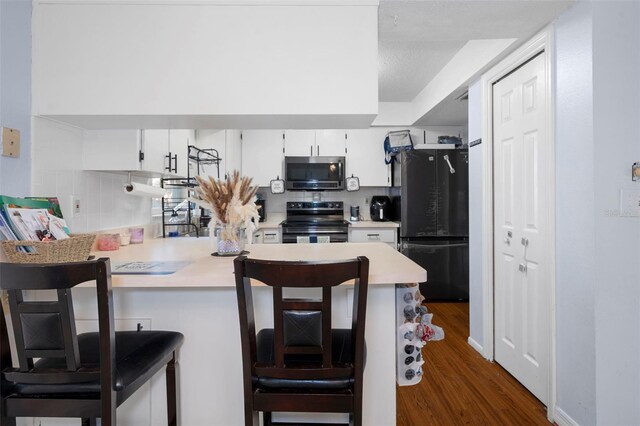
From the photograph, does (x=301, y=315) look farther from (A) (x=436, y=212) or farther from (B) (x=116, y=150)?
(A) (x=436, y=212)

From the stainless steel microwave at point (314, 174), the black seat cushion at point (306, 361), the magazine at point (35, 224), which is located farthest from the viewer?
the stainless steel microwave at point (314, 174)

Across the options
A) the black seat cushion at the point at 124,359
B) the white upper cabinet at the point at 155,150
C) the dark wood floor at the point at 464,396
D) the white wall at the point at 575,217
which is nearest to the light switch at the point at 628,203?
the white wall at the point at 575,217

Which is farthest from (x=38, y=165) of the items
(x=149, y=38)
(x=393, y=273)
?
(x=393, y=273)

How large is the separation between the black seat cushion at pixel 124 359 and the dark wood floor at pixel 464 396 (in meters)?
1.32

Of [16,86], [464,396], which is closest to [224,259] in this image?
[16,86]

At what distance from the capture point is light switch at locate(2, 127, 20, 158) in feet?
4.63

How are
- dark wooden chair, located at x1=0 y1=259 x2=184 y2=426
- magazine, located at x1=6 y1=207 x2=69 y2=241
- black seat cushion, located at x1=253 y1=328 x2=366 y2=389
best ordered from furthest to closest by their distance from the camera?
magazine, located at x1=6 y1=207 x2=69 y2=241, black seat cushion, located at x1=253 y1=328 x2=366 y2=389, dark wooden chair, located at x1=0 y1=259 x2=184 y2=426

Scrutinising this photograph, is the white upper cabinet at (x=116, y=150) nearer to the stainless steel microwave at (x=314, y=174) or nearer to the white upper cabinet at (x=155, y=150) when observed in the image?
the white upper cabinet at (x=155, y=150)

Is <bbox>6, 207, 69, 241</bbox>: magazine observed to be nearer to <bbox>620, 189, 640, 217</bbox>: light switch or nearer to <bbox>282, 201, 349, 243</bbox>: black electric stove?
<bbox>620, 189, 640, 217</bbox>: light switch

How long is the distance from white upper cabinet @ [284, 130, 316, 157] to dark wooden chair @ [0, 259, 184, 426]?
345 centimetres

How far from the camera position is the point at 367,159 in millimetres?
4285

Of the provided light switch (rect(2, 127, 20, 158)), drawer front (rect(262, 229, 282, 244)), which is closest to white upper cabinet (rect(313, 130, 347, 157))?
drawer front (rect(262, 229, 282, 244))

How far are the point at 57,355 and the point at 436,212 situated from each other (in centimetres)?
357

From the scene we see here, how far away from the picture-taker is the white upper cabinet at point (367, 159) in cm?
428
